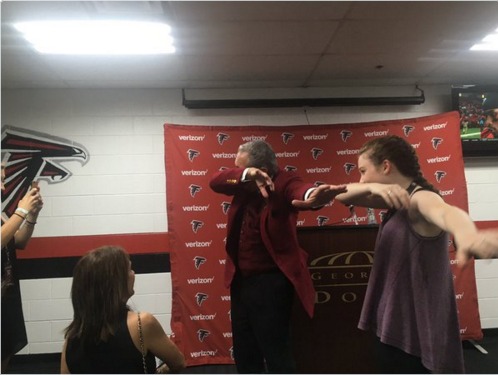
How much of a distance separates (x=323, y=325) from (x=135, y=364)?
127 cm

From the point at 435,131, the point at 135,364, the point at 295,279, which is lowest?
the point at 135,364

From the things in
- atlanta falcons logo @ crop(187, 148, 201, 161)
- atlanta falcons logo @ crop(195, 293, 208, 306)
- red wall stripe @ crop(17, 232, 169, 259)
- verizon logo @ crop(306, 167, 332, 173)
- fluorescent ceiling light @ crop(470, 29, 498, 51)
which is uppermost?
fluorescent ceiling light @ crop(470, 29, 498, 51)

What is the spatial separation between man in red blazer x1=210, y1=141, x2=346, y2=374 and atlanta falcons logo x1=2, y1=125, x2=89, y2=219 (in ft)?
7.35

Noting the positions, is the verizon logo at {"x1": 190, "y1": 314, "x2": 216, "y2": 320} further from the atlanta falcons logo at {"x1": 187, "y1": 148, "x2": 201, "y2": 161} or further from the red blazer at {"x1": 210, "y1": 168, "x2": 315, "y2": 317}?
the red blazer at {"x1": 210, "y1": 168, "x2": 315, "y2": 317}

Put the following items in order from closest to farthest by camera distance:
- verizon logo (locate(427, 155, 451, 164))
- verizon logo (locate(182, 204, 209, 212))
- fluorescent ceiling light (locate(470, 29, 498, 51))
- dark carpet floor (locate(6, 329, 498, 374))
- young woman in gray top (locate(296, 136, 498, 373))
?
young woman in gray top (locate(296, 136, 498, 373)), fluorescent ceiling light (locate(470, 29, 498, 51)), dark carpet floor (locate(6, 329, 498, 374)), verizon logo (locate(182, 204, 209, 212)), verizon logo (locate(427, 155, 451, 164))

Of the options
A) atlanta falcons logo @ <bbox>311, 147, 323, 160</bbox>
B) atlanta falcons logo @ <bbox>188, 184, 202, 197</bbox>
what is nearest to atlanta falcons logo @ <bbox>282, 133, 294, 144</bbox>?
atlanta falcons logo @ <bbox>311, 147, 323, 160</bbox>

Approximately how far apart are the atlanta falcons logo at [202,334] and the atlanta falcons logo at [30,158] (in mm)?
1913

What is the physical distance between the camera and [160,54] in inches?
113

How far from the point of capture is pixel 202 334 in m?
3.48

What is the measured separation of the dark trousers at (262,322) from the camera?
5.97 ft

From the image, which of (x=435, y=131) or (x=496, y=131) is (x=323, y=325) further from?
(x=496, y=131)

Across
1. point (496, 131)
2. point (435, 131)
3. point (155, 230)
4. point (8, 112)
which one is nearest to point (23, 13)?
point (8, 112)

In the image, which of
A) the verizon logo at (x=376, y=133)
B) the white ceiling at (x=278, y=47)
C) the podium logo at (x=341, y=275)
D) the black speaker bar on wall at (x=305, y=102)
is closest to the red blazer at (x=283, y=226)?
the podium logo at (x=341, y=275)

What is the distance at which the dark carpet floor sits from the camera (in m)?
3.22
